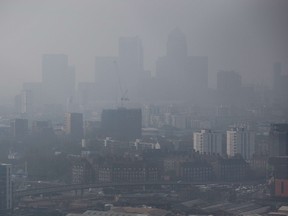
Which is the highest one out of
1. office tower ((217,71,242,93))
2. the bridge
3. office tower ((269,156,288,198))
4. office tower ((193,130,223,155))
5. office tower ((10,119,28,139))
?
office tower ((217,71,242,93))

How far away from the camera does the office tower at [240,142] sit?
35.8 feet

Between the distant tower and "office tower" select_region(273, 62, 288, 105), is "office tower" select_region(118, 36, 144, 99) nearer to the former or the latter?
the distant tower

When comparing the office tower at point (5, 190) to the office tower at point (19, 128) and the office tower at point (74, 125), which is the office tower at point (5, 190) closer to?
the office tower at point (19, 128)

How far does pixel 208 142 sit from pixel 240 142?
45 centimetres

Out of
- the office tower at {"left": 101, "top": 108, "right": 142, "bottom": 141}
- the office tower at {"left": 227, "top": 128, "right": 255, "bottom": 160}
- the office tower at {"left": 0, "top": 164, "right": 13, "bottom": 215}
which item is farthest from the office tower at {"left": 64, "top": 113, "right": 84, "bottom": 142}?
the office tower at {"left": 0, "top": 164, "right": 13, "bottom": 215}

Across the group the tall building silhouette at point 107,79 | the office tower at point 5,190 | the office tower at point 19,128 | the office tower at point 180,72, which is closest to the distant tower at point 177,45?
the office tower at point 180,72

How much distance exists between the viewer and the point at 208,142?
1143 cm

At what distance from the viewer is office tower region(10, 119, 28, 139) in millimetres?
13000

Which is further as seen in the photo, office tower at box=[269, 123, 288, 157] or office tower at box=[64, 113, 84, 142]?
office tower at box=[64, 113, 84, 142]

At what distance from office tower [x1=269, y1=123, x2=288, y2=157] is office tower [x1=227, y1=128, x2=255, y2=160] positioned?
51cm

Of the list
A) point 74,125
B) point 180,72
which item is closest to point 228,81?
point 180,72

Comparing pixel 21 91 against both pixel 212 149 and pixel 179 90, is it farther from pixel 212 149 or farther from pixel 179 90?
pixel 212 149

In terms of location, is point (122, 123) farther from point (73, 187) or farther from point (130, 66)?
point (73, 187)

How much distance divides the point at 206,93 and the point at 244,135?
1.00 metres
